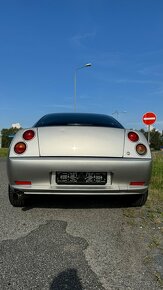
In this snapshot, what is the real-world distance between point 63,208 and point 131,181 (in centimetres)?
106

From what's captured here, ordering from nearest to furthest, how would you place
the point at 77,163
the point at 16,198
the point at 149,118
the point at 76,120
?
the point at 77,163 < the point at 16,198 < the point at 76,120 < the point at 149,118

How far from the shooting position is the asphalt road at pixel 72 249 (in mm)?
2275

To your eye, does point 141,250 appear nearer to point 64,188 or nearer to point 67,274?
point 67,274

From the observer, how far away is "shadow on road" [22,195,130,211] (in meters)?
4.40

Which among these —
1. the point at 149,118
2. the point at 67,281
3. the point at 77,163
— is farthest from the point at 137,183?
the point at 149,118

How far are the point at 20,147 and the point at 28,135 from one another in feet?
0.57

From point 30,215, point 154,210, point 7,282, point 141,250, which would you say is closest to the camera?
point 7,282

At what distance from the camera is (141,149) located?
3834 mm

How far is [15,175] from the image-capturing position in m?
3.68

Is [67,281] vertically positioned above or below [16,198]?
below

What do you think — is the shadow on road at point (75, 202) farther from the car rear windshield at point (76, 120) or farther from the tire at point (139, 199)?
the car rear windshield at point (76, 120)

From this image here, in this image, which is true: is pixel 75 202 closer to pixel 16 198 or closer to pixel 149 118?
pixel 16 198

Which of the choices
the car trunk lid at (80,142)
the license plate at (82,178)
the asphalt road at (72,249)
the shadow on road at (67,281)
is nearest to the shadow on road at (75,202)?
the asphalt road at (72,249)

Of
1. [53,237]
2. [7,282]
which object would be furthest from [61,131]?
[7,282]
